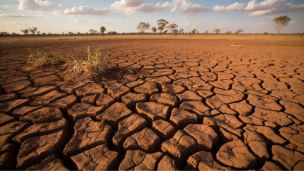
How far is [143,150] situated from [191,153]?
38cm

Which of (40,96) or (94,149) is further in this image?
(40,96)

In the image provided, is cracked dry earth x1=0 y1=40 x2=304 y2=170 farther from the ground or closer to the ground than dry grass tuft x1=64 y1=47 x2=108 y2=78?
closer to the ground

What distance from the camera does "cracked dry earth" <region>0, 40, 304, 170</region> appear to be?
3.07 ft

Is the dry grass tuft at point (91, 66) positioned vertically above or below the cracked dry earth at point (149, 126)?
above

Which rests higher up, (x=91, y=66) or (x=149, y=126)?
(x=91, y=66)

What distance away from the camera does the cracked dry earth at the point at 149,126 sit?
937mm

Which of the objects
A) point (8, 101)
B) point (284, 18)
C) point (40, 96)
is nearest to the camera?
point (8, 101)

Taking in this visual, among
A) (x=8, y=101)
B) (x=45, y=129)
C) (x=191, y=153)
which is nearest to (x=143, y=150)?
(x=191, y=153)

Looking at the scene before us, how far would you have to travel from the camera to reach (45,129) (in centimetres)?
118

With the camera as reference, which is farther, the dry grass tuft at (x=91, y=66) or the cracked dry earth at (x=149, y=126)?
the dry grass tuft at (x=91, y=66)

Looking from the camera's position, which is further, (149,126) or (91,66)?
(91,66)

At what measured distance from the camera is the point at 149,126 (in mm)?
1376

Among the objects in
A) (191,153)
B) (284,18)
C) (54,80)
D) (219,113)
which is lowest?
(191,153)

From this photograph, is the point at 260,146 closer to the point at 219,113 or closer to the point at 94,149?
the point at 219,113
